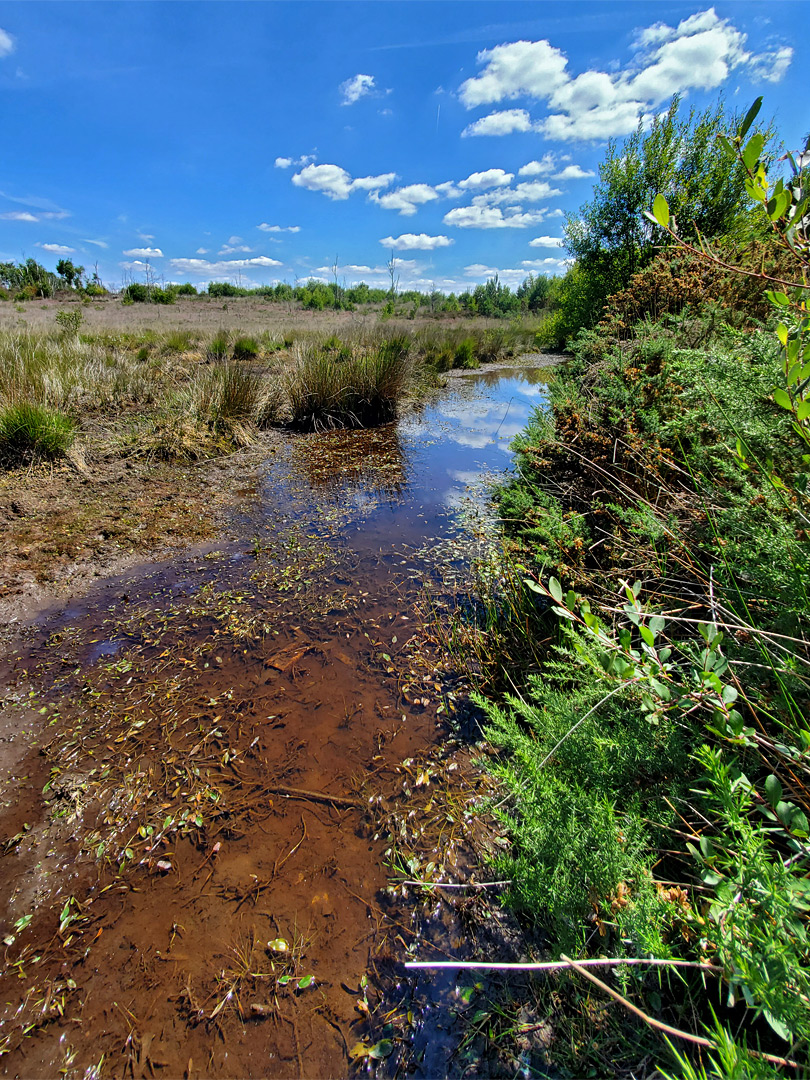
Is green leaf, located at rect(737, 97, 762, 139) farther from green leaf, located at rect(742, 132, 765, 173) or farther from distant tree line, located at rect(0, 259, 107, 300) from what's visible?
distant tree line, located at rect(0, 259, 107, 300)

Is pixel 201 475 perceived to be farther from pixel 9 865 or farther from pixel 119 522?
pixel 9 865

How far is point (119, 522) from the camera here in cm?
419

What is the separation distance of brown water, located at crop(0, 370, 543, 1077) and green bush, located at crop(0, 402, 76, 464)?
8.95 feet

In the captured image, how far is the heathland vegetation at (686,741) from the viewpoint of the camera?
0.81 m

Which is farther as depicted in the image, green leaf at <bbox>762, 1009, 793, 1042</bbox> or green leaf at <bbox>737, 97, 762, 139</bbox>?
green leaf at <bbox>737, 97, 762, 139</bbox>

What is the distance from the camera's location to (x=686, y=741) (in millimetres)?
1276

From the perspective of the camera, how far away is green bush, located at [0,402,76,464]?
15.3ft

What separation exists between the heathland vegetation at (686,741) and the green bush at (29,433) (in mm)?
5316

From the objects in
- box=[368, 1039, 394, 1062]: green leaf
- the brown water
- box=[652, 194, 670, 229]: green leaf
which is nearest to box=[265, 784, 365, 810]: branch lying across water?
the brown water

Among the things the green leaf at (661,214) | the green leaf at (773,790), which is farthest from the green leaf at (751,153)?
the green leaf at (773,790)

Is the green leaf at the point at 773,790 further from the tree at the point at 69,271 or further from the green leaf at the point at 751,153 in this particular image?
the tree at the point at 69,271

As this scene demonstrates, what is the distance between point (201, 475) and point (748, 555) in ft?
18.9

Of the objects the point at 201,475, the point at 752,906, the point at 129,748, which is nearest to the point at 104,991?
the point at 129,748

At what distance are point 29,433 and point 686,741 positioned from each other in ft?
21.1
